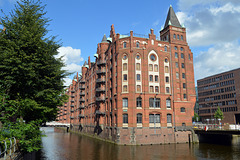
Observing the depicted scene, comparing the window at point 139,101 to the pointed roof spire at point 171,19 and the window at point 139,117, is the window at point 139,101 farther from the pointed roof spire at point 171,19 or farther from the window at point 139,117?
the pointed roof spire at point 171,19

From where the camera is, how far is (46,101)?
24.1 metres

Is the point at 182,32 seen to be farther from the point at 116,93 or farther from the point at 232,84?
Result: the point at 232,84

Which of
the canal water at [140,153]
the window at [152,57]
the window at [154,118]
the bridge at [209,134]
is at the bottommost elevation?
the canal water at [140,153]

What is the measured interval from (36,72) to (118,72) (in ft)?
98.6

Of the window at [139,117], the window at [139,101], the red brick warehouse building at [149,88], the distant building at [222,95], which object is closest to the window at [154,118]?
the red brick warehouse building at [149,88]

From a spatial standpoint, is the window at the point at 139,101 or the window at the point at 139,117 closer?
the window at the point at 139,117

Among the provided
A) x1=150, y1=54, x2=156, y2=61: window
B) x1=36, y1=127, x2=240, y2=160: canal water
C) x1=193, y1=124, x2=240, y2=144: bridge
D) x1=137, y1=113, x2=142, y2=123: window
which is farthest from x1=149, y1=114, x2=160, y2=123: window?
x1=150, y1=54, x2=156, y2=61: window

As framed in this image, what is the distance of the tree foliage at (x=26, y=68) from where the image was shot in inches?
776

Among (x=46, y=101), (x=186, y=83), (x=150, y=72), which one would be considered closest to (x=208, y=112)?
(x=186, y=83)

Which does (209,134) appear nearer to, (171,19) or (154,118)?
(154,118)

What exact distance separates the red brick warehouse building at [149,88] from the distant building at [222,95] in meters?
56.5

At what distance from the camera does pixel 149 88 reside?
50062 mm

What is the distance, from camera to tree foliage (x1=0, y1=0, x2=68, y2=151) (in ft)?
64.7

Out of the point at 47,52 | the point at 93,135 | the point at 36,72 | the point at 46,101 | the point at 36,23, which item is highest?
the point at 36,23
